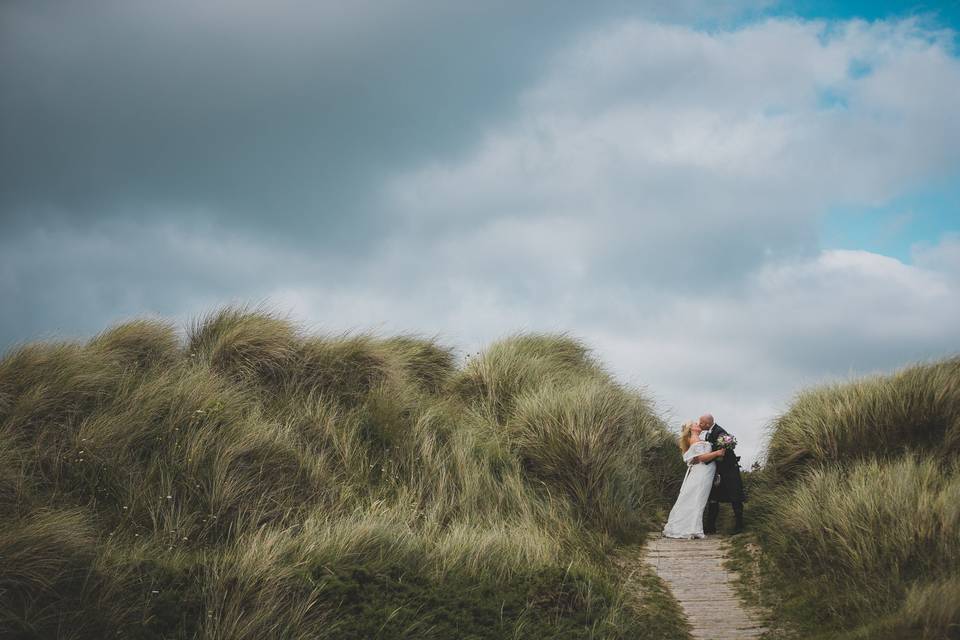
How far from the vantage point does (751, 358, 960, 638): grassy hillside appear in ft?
22.3

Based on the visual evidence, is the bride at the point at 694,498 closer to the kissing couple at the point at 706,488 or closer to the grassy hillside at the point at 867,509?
the kissing couple at the point at 706,488

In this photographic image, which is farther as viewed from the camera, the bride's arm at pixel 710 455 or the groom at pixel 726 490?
the bride's arm at pixel 710 455

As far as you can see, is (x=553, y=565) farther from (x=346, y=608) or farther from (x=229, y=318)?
(x=229, y=318)

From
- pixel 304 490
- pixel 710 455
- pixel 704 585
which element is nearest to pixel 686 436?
pixel 710 455

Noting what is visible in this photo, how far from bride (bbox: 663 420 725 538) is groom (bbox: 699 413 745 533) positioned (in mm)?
162

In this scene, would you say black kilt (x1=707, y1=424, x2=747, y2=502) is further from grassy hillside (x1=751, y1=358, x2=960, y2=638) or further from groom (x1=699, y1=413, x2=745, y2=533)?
grassy hillside (x1=751, y1=358, x2=960, y2=638)

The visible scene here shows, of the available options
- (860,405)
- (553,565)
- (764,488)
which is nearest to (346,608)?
(553,565)

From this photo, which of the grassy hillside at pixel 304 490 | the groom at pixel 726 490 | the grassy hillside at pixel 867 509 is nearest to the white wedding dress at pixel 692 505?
the groom at pixel 726 490

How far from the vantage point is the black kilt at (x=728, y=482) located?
10841mm

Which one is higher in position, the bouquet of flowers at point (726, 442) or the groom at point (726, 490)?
the bouquet of flowers at point (726, 442)

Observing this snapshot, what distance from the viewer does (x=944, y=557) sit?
7004 mm

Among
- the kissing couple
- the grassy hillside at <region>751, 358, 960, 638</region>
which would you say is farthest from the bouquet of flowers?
the grassy hillside at <region>751, 358, 960, 638</region>

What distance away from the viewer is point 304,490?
8797mm

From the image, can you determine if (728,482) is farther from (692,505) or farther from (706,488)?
(692,505)
